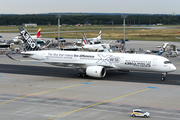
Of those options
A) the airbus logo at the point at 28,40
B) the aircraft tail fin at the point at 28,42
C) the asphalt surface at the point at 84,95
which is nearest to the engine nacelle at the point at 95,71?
the asphalt surface at the point at 84,95

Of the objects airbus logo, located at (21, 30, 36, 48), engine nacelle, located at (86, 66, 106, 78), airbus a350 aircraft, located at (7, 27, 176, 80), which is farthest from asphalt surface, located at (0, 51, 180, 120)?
airbus logo, located at (21, 30, 36, 48)

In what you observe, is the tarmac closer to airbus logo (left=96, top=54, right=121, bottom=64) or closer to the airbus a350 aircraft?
the airbus a350 aircraft

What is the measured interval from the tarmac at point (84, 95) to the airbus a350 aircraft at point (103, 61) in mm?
2044

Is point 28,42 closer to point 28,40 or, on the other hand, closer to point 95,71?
point 28,40

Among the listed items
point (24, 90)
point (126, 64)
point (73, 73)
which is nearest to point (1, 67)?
point (73, 73)

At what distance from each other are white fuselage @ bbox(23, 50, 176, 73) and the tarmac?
242 centimetres

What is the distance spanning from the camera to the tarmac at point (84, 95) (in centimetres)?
3206

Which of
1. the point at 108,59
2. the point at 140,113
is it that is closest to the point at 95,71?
the point at 108,59

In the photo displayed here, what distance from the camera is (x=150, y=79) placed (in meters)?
53.2

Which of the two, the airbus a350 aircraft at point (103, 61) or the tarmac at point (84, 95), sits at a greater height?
the airbus a350 aircraft at point (103, 61)

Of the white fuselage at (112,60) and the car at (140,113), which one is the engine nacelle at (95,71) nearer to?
the white fuselage at (112,60)

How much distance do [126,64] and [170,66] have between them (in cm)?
785

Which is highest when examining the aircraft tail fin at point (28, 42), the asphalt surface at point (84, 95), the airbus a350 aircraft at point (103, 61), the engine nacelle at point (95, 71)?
the aircraft tail fin at point (28, 42)

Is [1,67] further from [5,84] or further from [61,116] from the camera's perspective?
[61,116]
